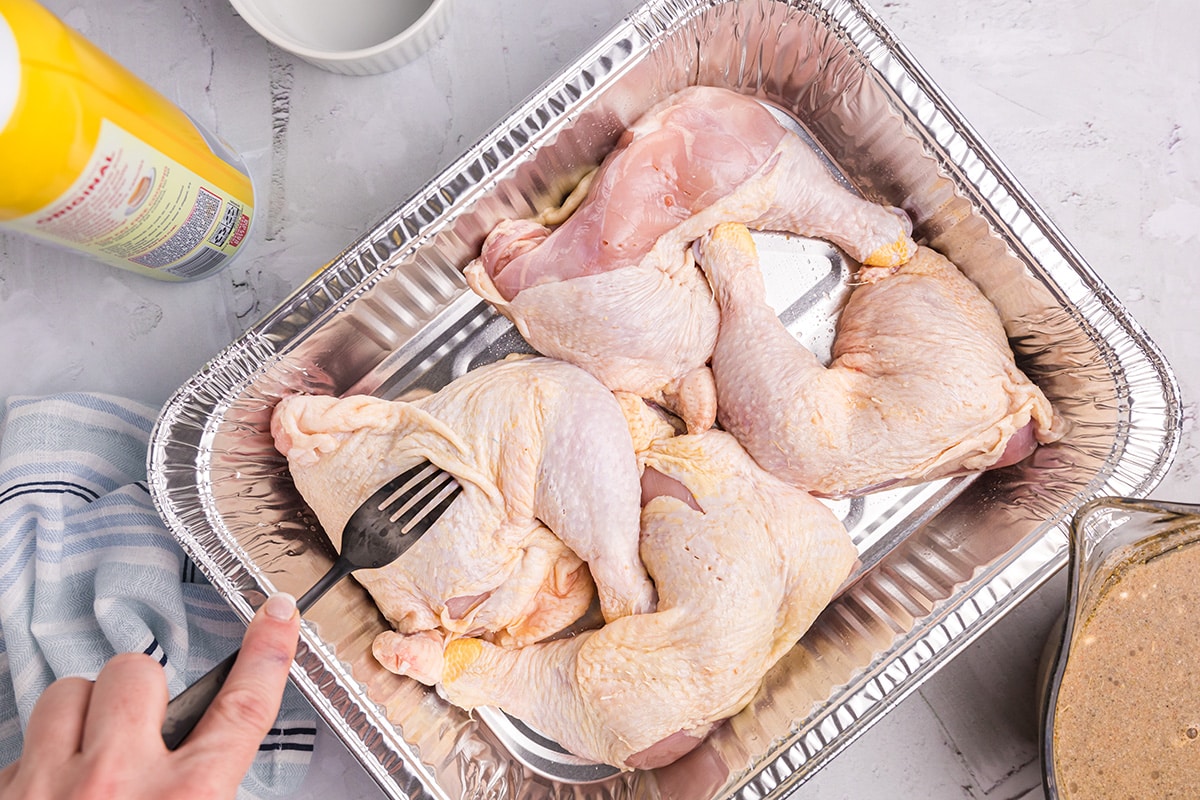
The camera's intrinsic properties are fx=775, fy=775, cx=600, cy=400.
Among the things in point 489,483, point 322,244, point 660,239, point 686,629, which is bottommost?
point 686,629

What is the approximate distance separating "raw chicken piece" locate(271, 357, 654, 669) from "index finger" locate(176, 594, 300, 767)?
316 mm

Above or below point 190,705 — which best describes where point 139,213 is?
above

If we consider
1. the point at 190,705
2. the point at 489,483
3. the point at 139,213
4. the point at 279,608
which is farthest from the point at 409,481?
the point at 139,213

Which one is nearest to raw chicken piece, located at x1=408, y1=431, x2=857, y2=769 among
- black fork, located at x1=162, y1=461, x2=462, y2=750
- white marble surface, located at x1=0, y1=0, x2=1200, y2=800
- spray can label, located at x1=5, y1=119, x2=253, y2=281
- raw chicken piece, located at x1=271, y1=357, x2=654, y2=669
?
raw chicken piece, located at x1=271, y1=357, x2=654, y2=669

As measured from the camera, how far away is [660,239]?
137cm

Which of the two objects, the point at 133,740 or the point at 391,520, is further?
the point at 391,520

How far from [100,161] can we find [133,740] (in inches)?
28.8

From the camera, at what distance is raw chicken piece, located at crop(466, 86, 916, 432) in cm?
134

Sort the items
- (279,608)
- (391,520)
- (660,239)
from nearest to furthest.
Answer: (279,608) < (391,520) < (660,239)

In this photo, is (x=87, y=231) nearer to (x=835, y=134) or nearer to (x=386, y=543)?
(x=386, y=543)

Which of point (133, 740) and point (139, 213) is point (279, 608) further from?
point (139, 213)

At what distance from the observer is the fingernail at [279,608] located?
3.28 feet

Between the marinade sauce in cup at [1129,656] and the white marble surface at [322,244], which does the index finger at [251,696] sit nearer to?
the white marble surface at [322,244]

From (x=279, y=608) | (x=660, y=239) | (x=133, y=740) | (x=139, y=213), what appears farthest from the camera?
(x=660, y=239)
